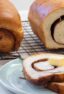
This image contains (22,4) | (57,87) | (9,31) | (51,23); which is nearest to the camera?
(57,87)

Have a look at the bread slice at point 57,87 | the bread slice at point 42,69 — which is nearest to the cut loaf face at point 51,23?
the bread slice at point 42,69

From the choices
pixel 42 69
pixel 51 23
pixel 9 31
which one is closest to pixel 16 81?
pixel 42 69

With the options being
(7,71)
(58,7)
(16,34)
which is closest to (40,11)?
(58,7)

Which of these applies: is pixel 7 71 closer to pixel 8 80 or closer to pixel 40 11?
pixel 8 80

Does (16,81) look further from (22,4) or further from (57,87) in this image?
(22,4)

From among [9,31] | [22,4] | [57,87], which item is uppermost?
[22,4]

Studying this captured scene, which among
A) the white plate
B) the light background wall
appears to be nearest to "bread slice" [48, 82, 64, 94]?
the white plate
